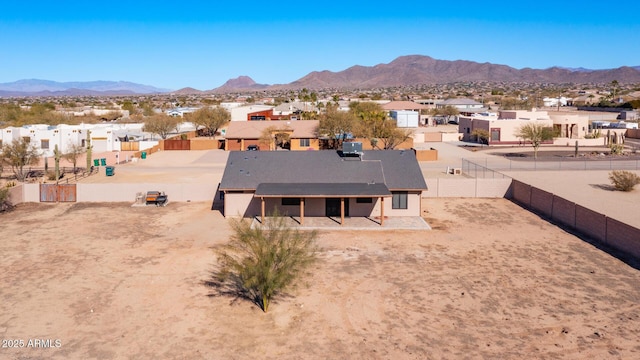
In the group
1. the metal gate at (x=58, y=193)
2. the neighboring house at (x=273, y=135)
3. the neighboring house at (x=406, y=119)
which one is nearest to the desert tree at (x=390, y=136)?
the neighboring house at (x=273, y=135)

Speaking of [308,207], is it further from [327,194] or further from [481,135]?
[481,135]

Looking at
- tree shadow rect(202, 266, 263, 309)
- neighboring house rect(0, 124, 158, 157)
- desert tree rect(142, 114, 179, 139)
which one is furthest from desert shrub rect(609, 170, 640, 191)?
desert tree rect(142, 114, 179, 139)

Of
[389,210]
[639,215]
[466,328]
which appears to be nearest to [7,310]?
[466,328]

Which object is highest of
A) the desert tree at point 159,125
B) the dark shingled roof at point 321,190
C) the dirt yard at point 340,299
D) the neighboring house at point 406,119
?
the neighboring house at point 406,119

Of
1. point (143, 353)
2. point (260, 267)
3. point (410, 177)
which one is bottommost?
point (143, 353)

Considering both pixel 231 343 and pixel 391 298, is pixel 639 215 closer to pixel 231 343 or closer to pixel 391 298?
pixel 391 298

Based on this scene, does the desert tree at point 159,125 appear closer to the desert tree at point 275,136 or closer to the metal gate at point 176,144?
the metal gate at point 176,144

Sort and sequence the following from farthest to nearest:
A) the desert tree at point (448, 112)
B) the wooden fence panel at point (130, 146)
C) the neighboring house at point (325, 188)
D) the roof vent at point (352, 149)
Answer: the desert tree at point (448, 112)
the wooden fence panel at point (130, 146)
the roof vent at point (352, 149)
the neighboring house at point (325, 188)
